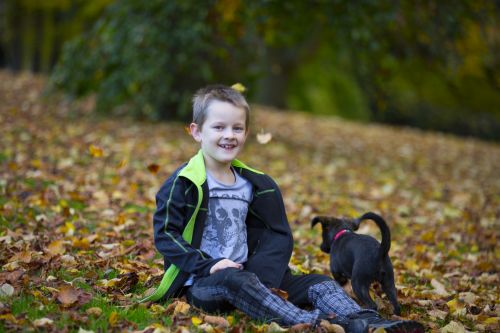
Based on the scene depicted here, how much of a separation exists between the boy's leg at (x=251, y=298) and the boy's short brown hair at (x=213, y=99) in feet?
2.87

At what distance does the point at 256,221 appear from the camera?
3.52 meters

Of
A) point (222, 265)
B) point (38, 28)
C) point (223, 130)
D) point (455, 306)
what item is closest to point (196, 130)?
point (223, 130)

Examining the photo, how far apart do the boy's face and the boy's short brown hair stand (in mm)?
24

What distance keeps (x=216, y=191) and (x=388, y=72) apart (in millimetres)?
7609

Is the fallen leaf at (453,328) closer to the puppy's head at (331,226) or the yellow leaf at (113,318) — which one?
the puppy's head at (331,226)

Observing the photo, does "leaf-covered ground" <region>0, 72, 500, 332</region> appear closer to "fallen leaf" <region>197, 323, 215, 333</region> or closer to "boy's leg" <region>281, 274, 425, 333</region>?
"fallen leaf" <region>197, 323, 215, 333</region>

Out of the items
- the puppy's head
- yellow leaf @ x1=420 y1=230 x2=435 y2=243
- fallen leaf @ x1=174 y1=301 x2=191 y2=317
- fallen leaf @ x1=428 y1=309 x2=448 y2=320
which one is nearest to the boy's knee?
fallen leaf @ x1=174 y1=301 x2=191 y2=317

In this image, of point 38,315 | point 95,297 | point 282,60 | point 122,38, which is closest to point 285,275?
point 95,297

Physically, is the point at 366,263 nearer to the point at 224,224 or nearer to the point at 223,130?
the point at 224,224

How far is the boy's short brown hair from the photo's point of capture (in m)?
3.35

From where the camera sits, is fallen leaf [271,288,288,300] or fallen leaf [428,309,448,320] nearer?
fallen leaf [271,288,288,300]

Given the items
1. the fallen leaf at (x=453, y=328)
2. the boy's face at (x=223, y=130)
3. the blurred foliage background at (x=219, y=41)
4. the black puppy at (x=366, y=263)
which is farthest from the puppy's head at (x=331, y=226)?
the blurred foliage background at (x=219, y=41)

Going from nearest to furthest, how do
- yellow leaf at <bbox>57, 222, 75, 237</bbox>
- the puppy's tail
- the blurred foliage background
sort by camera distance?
the puppy's tail
yellow leaf at <bbox>57, 222, 75, 237</bbox>
the blurred foliage background

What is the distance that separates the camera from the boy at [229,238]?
122 inches
